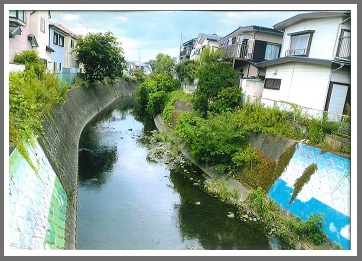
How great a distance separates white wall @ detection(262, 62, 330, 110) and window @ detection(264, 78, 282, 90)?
239 millimetres

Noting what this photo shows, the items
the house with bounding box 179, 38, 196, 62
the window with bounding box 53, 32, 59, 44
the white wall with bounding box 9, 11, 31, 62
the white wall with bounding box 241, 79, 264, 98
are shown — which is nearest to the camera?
the white wall with bounding box 9, 11, 31, 62

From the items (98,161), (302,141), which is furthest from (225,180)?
(98,161)

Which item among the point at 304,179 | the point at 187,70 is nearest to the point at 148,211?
the point at 304,179

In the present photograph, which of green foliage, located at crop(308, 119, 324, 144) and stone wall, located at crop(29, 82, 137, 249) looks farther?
green foliage, located at crop(308, 119, 324, 144)

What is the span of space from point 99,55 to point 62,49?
621 centimetres

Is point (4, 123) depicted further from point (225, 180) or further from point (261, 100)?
point (261, 100)

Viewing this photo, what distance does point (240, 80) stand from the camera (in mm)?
19406

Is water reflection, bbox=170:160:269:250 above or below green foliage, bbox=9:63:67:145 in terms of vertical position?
below

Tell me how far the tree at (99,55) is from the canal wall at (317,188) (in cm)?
2047

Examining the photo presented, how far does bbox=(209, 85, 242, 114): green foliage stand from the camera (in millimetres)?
15776

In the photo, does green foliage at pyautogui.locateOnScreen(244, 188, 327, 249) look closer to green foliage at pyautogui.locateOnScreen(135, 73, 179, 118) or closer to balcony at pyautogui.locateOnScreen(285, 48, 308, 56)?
balcony at pyautogui.locateOnScreen(285, 48, 308, 56)

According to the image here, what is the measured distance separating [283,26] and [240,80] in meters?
4.43

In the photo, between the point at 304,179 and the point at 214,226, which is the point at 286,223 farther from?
the point at 214,226

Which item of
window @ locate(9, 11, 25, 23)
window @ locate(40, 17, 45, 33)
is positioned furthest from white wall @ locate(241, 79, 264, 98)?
window @ locate(40, 17, 45, 33)
